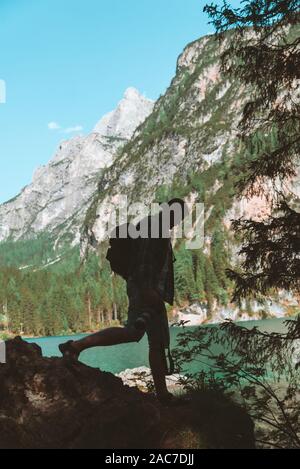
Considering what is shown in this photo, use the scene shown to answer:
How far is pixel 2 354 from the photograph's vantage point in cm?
694

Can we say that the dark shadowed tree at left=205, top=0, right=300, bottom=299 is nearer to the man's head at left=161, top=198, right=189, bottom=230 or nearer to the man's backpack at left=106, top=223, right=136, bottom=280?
the man's head at left=161, top=198, right=189, bottom=230

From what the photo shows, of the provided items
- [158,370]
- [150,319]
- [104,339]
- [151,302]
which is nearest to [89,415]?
[104,339]

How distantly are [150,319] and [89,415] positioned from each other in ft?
5.09

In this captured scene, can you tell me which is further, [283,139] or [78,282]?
[78,282]

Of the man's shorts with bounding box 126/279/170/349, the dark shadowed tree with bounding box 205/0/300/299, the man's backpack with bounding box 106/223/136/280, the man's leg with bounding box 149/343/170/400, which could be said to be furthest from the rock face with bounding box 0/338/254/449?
the dark shadowed tree with bounding box 205/0/300/299

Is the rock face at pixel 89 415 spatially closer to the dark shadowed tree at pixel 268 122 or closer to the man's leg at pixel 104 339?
the man's leg at pixel 104 339

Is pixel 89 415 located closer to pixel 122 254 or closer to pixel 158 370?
pixel 158 370

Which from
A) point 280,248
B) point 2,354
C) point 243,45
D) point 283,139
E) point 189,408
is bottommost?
point 189,408

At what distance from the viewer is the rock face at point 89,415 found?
5965mm

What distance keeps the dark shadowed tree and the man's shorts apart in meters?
1.58

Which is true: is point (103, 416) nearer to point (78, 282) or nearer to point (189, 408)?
point (189, 408)

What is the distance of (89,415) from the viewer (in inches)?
241
